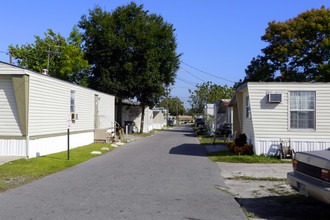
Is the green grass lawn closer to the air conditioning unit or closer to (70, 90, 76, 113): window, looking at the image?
(70, 90, 76, 113): window

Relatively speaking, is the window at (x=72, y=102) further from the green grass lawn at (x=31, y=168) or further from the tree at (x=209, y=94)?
the tree at (x=209, y=94)

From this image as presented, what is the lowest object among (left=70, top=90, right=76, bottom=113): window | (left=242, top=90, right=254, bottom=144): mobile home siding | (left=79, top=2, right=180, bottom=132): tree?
(left=242, top=90, right=254, bottom=144): mobile home siding

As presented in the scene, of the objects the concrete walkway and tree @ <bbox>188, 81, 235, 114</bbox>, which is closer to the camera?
the concrete walkway

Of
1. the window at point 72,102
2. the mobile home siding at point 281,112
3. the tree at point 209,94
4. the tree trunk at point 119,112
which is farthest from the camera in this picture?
the tree at point 209,94

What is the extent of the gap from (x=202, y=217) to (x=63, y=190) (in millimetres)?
3783

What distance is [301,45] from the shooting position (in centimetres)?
2872

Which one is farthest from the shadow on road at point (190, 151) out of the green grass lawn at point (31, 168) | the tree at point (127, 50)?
the tree at point (127, 50)

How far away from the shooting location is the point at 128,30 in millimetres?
30750

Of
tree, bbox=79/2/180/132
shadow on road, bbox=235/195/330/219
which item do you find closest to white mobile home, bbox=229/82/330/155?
shadow on road, bbox=235/195/330/219

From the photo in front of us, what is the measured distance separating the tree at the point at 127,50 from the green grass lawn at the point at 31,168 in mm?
17322

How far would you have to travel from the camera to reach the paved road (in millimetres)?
6023

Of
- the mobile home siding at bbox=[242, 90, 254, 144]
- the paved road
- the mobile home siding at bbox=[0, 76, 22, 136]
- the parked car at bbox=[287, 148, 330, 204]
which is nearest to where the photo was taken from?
the parked car at bbox=[287, 148, 330, 204]

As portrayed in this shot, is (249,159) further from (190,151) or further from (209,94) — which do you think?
(209,94)

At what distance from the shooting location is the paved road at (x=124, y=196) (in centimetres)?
602
